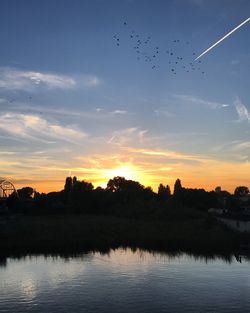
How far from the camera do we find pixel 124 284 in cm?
4053

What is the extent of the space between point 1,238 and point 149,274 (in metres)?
26.6

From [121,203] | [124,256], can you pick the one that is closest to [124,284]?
[124,256]

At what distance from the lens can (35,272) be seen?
4569cm

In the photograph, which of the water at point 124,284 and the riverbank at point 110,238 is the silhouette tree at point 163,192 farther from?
the water at point 124,284

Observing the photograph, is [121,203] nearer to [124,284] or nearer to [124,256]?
[124,256]

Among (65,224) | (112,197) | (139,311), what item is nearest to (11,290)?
(139,311)

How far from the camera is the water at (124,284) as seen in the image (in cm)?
3353

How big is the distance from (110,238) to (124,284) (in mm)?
28510

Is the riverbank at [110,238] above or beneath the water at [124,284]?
above

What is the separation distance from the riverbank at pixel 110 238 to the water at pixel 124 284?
6.37 metres

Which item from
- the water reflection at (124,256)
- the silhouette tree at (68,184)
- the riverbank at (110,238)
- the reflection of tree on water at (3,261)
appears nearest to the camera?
the reflection of tree on water at (3,261)

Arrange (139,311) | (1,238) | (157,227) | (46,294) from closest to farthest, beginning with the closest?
(139,311) → (46,294) → (1,238) → (157,227)

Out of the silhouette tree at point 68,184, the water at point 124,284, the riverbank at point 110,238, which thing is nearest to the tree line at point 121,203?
the silhouette tree at point 68,184

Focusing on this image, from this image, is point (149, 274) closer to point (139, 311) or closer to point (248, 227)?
point (139, 311)
